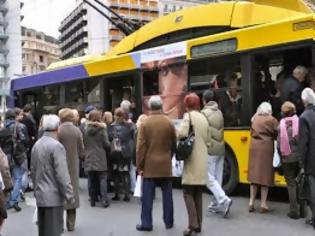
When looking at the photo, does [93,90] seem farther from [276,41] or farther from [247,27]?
[276,41]

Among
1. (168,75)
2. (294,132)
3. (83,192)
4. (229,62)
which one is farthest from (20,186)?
(294,132)

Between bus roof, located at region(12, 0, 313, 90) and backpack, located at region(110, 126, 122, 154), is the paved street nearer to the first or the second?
backpack, located at region(110, 126, 122, 154)

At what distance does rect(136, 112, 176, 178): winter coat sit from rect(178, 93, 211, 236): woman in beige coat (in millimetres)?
211

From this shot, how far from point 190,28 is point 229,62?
2173 mm

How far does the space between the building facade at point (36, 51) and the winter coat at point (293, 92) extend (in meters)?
143

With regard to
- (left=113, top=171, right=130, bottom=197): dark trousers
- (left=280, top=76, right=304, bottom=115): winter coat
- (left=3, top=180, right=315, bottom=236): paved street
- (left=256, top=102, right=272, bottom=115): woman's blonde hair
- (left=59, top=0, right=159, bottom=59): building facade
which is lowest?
(left=3, top=180, right=315, bottom=236): paved street

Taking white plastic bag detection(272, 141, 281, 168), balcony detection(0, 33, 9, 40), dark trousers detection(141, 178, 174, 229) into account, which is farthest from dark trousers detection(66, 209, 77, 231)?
balcony detection(0, 33, 9, 40)

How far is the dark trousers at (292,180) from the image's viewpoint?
8273 mm

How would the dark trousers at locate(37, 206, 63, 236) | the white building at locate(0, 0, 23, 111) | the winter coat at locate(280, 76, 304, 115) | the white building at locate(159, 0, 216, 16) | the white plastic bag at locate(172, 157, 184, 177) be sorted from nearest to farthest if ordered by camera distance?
1. the dark trousers at locate(37, 206, 63, 236)
2. the winter coat at locate(280, 76, 304, 115)
3. the white plastic bag at locate(172, 157, 184, 177)
4. the white building at locate(159, 0, 216, 16)
5. the white building at locate(0, 0, 23, 111)

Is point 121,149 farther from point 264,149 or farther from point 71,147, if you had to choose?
point 264,149

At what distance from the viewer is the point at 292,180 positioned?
831 cm

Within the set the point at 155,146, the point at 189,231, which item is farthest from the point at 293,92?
the point at 189,231

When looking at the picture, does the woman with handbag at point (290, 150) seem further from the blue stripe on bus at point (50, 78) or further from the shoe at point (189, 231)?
the blue stripe on bus at point (50, 78)

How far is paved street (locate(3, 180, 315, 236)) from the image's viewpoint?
25.2ft
